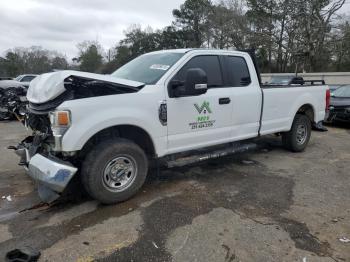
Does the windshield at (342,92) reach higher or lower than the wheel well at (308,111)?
higher

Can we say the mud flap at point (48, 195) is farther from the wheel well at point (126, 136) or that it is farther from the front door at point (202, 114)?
the front door at point (202, 114)

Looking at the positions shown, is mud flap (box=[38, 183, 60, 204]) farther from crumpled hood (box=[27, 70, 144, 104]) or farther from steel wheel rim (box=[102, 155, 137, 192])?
crumpled hood (box=[27, 70, 144, 104])

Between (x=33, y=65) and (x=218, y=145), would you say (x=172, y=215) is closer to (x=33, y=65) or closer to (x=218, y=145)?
(x=218, y=145)

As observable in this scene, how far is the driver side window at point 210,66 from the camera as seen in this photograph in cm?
498

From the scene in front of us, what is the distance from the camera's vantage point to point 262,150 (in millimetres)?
7262

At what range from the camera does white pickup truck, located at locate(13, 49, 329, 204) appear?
3.85 m

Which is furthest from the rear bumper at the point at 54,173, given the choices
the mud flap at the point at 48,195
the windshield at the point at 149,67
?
the windshield at the point at 149,67


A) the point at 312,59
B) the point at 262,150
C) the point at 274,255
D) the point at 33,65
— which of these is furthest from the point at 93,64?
the point at 274,255

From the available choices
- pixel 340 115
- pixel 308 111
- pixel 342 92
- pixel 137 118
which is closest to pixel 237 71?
pixel 137 118

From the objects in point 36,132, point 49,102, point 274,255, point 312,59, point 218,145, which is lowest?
point 274,255

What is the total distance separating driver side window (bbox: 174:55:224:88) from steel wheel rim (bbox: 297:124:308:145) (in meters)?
2.69

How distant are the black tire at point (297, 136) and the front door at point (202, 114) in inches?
81.5

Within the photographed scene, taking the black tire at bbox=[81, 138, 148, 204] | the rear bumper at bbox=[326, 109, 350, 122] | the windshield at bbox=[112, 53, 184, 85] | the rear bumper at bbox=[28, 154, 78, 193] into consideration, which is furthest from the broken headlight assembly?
the rear bumper at bbox=[326, 109, 350, 122]

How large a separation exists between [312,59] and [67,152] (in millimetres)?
34086
